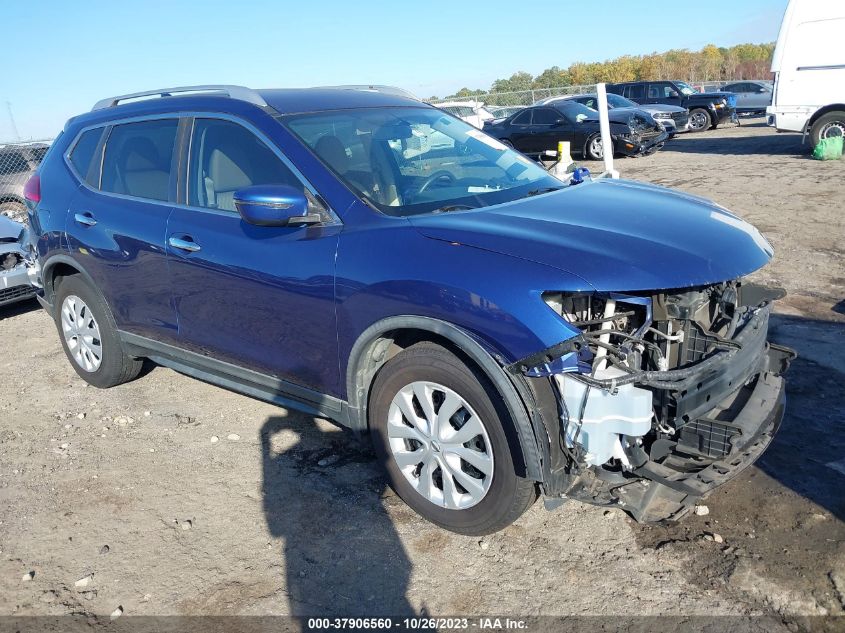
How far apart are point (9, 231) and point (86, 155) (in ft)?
10.7

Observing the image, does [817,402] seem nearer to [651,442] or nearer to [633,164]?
[651,442]

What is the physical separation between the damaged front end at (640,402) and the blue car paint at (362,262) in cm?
16

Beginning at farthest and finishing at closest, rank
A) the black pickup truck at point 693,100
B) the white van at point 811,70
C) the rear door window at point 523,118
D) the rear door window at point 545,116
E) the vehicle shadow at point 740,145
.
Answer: the black pickup truck at point 693,100, the rear door window at point 523,118, the rear door window at point 545,116, the vehicle shadow at point 740,145, the white van at point 811,70

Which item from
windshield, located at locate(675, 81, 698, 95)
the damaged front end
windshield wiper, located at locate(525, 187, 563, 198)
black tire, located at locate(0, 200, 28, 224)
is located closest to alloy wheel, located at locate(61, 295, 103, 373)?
windshield wiper, located at locate(525, 187, 563, 198)

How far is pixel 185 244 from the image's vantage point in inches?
157

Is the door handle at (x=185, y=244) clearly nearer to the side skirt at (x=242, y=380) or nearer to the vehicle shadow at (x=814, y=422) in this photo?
the side skirt at (x=242, y=380)

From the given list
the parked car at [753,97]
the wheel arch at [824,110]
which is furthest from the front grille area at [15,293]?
the parked car at [753,97]

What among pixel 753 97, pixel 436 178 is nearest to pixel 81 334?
pixel 436 178

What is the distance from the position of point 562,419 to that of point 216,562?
1730 mm

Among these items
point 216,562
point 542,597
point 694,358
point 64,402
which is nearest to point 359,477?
point 216,562

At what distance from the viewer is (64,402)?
5.19 meters

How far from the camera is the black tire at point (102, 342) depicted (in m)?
4.89

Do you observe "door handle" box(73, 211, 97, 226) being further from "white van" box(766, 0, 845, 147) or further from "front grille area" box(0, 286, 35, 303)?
"white van" box(766, 0, 845, 147)

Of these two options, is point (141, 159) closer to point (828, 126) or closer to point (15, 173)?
point (15, 173)
